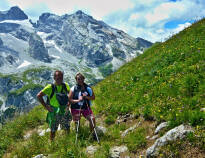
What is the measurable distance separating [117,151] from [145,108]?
251cm

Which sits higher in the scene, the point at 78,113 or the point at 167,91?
the point at 167,91

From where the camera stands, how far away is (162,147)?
6.07 meters

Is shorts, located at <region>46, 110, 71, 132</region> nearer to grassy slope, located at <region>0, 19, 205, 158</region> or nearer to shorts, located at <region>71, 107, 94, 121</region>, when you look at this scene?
shorts, located at <region>71, 107, 94, 121</region>

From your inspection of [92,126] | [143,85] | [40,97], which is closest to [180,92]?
[143,85]

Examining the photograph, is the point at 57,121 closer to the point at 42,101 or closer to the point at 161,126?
the point at 42,101

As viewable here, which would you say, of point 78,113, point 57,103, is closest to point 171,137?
point 78,113

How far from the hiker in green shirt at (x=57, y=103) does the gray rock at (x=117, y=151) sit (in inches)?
109

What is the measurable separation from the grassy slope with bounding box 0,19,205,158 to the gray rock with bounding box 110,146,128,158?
0.17 m

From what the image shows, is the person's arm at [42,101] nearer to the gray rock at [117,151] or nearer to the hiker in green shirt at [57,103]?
the hiker in green shirt at [57,103]

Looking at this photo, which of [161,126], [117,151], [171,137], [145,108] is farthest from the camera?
[145,108]

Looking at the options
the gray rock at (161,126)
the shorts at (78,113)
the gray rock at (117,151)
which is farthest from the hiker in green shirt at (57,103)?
the gray rock at (161,126)

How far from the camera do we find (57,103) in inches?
356

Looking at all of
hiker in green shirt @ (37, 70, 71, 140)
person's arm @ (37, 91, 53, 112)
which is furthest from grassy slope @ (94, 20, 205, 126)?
person's arm @ (37, 91, 53, 112)

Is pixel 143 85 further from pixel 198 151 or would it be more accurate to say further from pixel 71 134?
pixel 198 151
